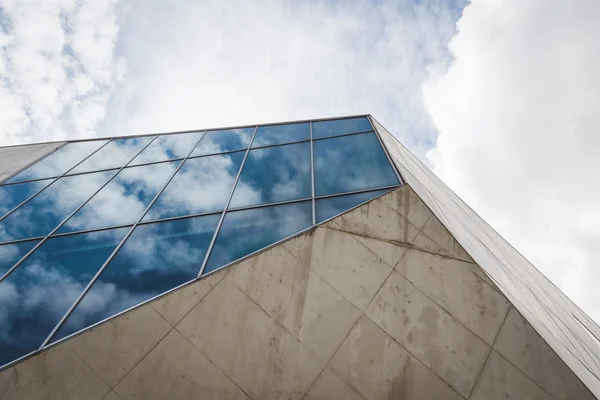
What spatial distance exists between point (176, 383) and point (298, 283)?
3.12 meters

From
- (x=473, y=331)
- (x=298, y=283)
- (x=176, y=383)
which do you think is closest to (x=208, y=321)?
(x=176, y=383)

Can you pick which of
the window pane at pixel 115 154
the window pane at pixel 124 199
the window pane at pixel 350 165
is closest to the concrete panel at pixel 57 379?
the window pane at pixel 124 199

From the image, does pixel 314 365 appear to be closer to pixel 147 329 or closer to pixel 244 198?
pixel 147 329

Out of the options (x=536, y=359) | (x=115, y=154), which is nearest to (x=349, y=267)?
(x=536, y=359)

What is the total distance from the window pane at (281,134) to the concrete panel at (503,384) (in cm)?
926

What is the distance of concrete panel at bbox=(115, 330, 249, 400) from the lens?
22.2 feet

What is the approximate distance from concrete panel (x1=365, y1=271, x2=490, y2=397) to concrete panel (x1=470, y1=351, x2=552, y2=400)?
0.14 m

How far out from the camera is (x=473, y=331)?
6.94 metres

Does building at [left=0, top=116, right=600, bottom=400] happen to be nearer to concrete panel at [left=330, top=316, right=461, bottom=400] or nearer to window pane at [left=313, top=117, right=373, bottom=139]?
concrete panel at [left=330, top=316, right=461, bottom=400]

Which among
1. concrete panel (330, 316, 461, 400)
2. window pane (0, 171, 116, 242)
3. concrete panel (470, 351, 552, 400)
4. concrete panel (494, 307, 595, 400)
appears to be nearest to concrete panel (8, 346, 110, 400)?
concrete panel (330, 316, 461, 400)

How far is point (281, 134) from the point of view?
1397 cm

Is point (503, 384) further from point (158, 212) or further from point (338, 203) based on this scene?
point (158, 212)

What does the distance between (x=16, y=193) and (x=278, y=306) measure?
12.6 metres

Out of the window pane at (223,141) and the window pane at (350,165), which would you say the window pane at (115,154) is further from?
the window pane at (350,165)
